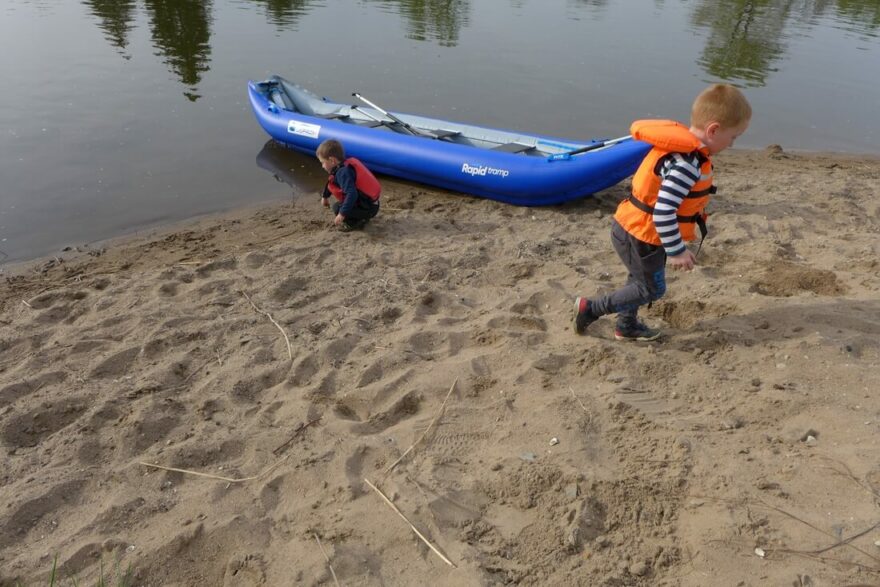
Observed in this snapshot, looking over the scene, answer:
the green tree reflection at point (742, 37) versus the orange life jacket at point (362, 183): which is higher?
the orange life jacket at point (362, 183)

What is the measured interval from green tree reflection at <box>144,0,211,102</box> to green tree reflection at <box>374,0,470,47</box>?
488 centimetres

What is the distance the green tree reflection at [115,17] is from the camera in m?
13.6

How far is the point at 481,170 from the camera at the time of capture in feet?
23.5

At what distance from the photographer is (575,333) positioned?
14.3 feet

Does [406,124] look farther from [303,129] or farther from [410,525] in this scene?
[410,525]

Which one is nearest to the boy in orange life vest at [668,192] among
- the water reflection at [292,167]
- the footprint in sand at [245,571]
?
the footprint in sand at [245,571]

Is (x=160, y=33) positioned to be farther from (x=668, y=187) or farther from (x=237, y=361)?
(x=668, y=187)

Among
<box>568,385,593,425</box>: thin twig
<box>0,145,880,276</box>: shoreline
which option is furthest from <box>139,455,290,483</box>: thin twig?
<box>0,145,880,276</box>: shoreline

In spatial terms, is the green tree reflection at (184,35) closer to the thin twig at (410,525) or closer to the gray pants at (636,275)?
the gray pants at (636,275)

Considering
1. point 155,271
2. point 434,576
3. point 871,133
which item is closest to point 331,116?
point 155,271

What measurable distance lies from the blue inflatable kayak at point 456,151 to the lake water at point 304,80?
24.4 inches

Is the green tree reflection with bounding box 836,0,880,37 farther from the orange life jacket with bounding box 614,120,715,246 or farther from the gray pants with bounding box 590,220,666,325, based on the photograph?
the gray pants with bounding box 590,220,666,325

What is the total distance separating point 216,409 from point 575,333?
7.56 ft

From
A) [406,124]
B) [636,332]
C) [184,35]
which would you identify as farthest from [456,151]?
[184,35]
